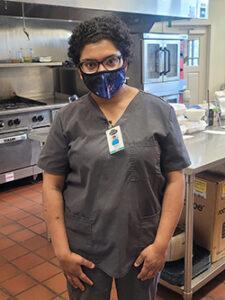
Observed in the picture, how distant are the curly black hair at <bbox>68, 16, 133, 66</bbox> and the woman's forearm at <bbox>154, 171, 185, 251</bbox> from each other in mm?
452

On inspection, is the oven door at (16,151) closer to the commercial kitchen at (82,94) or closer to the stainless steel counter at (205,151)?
the commercial kitchen at (82,94)

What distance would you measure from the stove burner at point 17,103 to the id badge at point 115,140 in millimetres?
2783

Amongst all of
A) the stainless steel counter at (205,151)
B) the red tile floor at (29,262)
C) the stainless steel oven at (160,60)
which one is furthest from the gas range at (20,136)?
the stainless steel counter at (205,151)

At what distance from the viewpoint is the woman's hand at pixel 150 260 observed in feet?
3.92

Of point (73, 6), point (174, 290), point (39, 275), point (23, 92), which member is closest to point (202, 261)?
point (174, 290)

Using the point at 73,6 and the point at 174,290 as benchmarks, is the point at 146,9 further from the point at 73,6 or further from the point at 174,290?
the point at 174,290

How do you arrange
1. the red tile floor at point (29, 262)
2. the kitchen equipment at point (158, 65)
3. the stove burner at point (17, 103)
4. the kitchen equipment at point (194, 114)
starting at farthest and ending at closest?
1. the kitchen equipment at point (158, 65)
2. the stove burner at point (17, 103)
3. the kitchen equipment at point (194, 114)
4. the red tile floor at point (29, 262)

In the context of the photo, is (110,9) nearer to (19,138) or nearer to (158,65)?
(158,65)

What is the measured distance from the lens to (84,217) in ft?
3.89

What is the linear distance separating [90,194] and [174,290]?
1.16m

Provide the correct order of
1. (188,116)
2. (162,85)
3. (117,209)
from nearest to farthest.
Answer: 1. (117,209)
2. (188,116)
3. (162,85)

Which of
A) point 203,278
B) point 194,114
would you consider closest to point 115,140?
point 203,278

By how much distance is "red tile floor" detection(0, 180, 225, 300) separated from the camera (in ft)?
6.89

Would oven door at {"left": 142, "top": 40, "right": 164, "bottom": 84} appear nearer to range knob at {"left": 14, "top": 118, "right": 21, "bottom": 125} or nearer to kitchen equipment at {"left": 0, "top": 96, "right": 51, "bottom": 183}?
kitchen equipment at {"left": 0, "top": 96, "right": 51, "bottom": 183}
